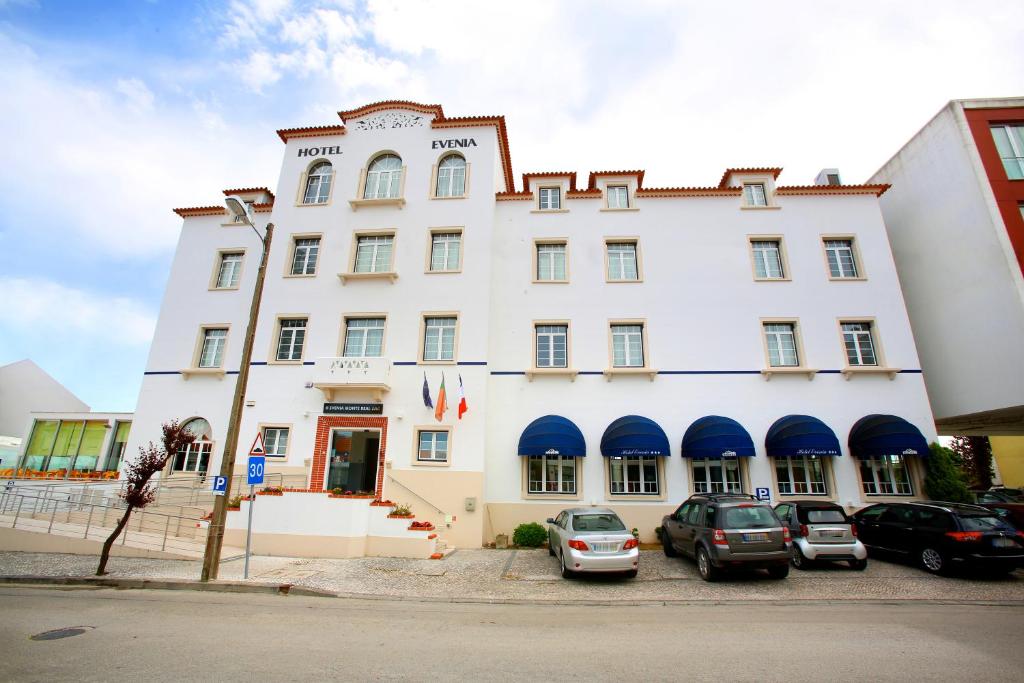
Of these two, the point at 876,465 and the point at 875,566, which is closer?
the point at 875,566

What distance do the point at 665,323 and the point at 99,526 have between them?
21753 millimetres

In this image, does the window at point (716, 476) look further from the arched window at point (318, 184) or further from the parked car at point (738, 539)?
the arched window at point (318, 184)

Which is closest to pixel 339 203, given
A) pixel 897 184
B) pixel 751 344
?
pixel 751 344

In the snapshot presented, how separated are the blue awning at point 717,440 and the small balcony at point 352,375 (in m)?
11.6

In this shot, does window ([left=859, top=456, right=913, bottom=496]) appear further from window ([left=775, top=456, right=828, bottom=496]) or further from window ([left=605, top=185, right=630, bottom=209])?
window ([left=605, top=185, right=630, bottom=209])

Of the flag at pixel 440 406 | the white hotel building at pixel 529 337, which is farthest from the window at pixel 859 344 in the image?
the flag at pixel 440 406

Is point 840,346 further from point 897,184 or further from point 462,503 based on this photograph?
point 462,503

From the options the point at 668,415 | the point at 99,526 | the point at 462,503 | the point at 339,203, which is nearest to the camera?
the point at 99,526

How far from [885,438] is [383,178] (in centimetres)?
2270

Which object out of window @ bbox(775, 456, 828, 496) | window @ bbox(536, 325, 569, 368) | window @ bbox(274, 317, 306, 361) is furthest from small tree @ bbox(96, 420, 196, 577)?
window @ bbox(775, 456, 828, 496)

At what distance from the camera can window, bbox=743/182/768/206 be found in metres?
21.0

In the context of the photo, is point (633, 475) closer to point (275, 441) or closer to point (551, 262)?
point (551, 262)

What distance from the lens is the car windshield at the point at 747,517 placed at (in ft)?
36.9

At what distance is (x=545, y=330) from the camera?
19766mm
